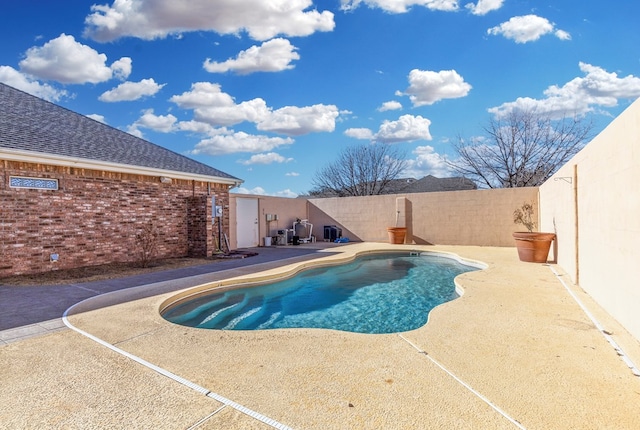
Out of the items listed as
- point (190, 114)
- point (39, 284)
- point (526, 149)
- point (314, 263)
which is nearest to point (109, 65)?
point (190, 114)

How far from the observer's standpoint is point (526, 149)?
2139cm

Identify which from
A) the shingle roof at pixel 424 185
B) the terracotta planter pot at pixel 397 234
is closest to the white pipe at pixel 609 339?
the terracotta planter pot at pixel 397 234

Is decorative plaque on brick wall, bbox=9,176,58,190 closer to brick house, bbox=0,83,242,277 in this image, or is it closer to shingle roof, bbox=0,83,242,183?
brick house, bbox=0,83,242,277

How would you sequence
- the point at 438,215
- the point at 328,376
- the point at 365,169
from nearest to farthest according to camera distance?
the point at 328,376 → the point at 438,215 → the point at 365,169

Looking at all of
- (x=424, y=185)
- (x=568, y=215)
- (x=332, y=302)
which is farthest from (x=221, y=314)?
(x=424, y=185)

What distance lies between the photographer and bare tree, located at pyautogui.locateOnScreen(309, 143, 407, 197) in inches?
1144

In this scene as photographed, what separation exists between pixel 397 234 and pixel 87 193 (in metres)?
10.6

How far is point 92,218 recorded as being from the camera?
903cm

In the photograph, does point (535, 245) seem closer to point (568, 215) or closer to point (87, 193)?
point (568, 215)

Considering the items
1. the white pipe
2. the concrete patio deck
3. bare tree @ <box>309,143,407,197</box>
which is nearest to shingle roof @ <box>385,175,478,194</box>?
bare tree @ <box>309,143,407,197</box>

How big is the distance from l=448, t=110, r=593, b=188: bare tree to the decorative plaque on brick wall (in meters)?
20.9

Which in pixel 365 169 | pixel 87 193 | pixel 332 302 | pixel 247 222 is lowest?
pixel 332 302

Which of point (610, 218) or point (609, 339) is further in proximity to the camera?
point (610, 218)

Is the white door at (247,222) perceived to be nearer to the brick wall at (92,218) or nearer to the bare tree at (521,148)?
the brick wall at (92,218)
